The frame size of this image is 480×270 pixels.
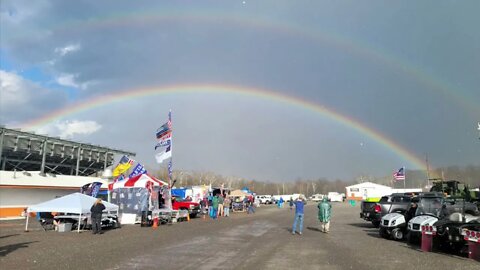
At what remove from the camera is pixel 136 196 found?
26.6 metres

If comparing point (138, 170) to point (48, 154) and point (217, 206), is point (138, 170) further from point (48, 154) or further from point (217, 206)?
point (48, 154)

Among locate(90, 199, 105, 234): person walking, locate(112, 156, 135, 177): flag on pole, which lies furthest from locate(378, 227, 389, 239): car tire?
locate(112, 156, 135, 177): flag on pole

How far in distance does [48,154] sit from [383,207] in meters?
56.3

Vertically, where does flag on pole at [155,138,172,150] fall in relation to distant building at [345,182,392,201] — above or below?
above

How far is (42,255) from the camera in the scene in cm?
1225

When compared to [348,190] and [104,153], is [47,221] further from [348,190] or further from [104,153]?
[348,190]

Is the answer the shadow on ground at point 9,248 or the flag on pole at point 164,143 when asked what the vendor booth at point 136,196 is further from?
the shadow on ground at point 9,248

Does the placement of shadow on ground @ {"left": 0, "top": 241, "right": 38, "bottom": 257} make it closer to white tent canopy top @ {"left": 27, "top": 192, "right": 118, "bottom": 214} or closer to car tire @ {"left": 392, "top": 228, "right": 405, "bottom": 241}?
white tent canopy top @ {"left": 27, "top": 192, "right": 118, "bottom": 214}

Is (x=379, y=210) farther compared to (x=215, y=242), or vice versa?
(x=379, y=210)

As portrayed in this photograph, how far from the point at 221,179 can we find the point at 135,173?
126676mm

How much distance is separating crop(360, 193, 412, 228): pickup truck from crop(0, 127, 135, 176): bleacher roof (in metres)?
44.3

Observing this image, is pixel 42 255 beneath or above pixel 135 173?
beneath

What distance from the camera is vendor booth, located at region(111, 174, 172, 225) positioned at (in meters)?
26.4

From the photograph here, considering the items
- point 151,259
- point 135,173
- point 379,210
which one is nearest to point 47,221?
point 135,173
